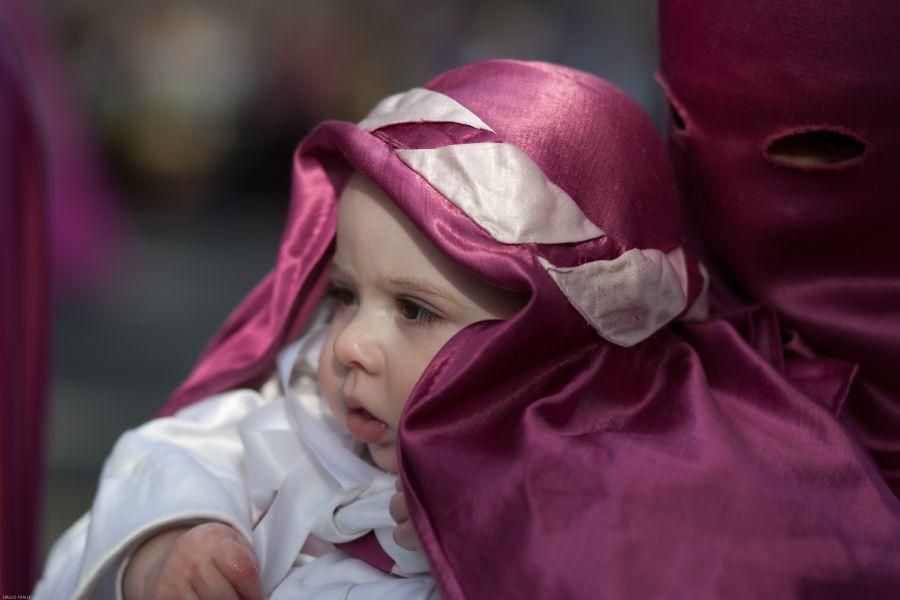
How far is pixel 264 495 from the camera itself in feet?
3.20

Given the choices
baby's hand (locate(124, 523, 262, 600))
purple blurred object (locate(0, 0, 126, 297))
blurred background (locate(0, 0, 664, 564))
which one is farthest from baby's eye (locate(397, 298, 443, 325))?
blurred background (locate(0, 0, 664, 564))

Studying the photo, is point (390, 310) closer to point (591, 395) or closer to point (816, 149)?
point (591, 395)

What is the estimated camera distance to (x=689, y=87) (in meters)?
0.93

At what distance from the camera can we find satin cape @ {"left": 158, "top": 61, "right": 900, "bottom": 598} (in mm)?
696

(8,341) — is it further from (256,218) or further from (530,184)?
(256,218)

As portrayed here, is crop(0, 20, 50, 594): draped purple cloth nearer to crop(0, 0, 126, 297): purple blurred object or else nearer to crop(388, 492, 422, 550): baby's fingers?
crop(388, 492, 422, 550): baby's fingers

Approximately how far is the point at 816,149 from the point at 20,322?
0.83 m

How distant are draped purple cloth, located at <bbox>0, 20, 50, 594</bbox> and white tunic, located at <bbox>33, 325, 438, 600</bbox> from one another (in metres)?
0.07

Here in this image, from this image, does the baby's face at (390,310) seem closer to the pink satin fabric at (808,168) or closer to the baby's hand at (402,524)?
the baby's hand at (402,524)

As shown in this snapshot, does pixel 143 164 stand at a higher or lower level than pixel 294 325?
lower

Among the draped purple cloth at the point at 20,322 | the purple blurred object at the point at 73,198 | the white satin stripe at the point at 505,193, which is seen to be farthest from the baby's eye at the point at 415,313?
the purple blurred object at the point at 73,198

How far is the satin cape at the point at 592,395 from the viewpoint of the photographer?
2.28ft

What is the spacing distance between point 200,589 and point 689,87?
61cm

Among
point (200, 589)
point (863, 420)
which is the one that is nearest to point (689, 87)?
point (863, 420)
